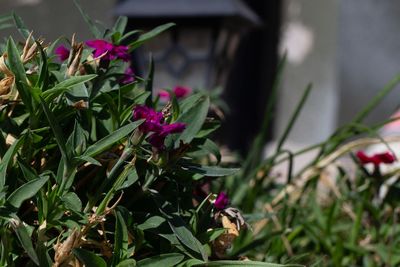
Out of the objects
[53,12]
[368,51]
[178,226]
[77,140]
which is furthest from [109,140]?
[368,51]

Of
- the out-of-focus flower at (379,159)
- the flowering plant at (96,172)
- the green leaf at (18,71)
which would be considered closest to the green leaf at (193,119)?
the flowering plant at (96,172)

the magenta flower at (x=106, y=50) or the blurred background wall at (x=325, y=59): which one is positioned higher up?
the magenta flower at (x=106, y=50)

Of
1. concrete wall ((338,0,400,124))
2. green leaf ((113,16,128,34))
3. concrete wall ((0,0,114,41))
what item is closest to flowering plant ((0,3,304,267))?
green leaf ((113,16,128,34))

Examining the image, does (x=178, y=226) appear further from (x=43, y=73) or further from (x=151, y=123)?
(x=43, y=73)

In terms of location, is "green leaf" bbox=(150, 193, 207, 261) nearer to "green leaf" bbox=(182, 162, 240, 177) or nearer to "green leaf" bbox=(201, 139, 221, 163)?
"green leaf" bbox=(182, 162, 240, 177)

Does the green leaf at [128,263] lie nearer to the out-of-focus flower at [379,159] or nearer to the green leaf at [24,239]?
the green leaf at [24,239]

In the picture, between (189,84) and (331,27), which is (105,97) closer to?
(189,84)
